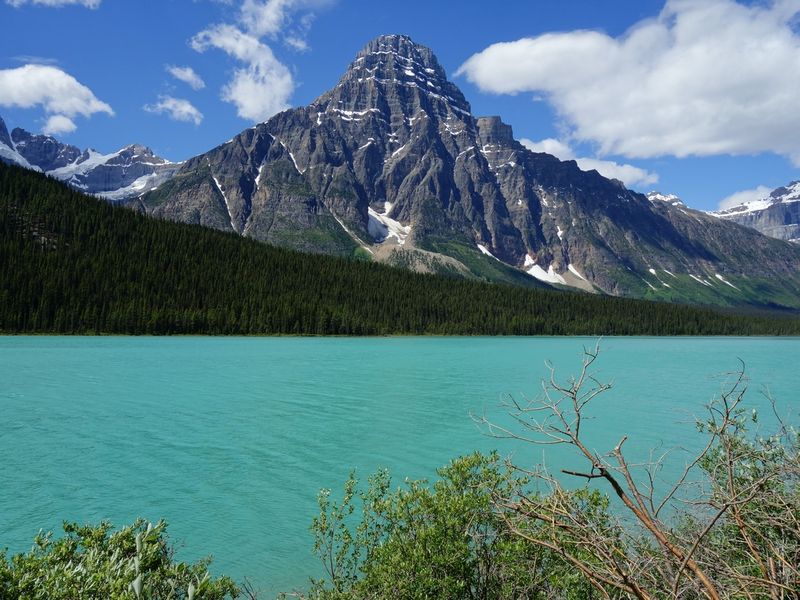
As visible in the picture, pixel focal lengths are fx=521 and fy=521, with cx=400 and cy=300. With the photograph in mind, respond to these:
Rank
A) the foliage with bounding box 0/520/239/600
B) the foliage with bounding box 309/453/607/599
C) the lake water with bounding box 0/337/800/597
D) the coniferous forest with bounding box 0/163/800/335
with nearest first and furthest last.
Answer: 1. the foliage with bounding box 0/520/239/600
2. the foliage with bounding box 309/453/607/599
3. the lake water with bounding box 0/337/800/597
4. the coniferous forest with bounding box 0/163/800/335

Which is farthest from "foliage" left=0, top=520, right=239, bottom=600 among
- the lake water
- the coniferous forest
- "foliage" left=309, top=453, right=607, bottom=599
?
the coniferous forest

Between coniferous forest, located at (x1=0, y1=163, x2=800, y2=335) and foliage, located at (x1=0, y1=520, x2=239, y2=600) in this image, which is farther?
coniferous forest, located at (x1=0, y1=163, x2=800, y2=335)

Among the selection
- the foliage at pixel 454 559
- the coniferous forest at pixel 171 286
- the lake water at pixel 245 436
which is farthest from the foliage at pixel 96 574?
the coniferous forest at pixel 171 286

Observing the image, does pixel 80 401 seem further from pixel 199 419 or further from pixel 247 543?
pixel 247 543

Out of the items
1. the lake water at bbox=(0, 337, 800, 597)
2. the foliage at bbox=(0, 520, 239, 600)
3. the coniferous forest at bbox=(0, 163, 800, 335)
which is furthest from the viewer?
the coniferous forest at bbox=(0, 163, 800, 335)

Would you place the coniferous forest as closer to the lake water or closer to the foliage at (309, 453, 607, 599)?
the lake water

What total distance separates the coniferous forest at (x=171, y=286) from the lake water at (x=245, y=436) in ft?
237

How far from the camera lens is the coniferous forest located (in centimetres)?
13100

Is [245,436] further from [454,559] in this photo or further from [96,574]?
[96,574]

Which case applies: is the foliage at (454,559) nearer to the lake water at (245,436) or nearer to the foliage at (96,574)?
the foliage at (96,574)

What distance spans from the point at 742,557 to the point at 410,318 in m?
166

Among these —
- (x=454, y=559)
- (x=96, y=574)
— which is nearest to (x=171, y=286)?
(x=454, y=559)

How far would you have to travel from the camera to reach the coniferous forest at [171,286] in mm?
131000

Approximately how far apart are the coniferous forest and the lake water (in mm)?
72255
